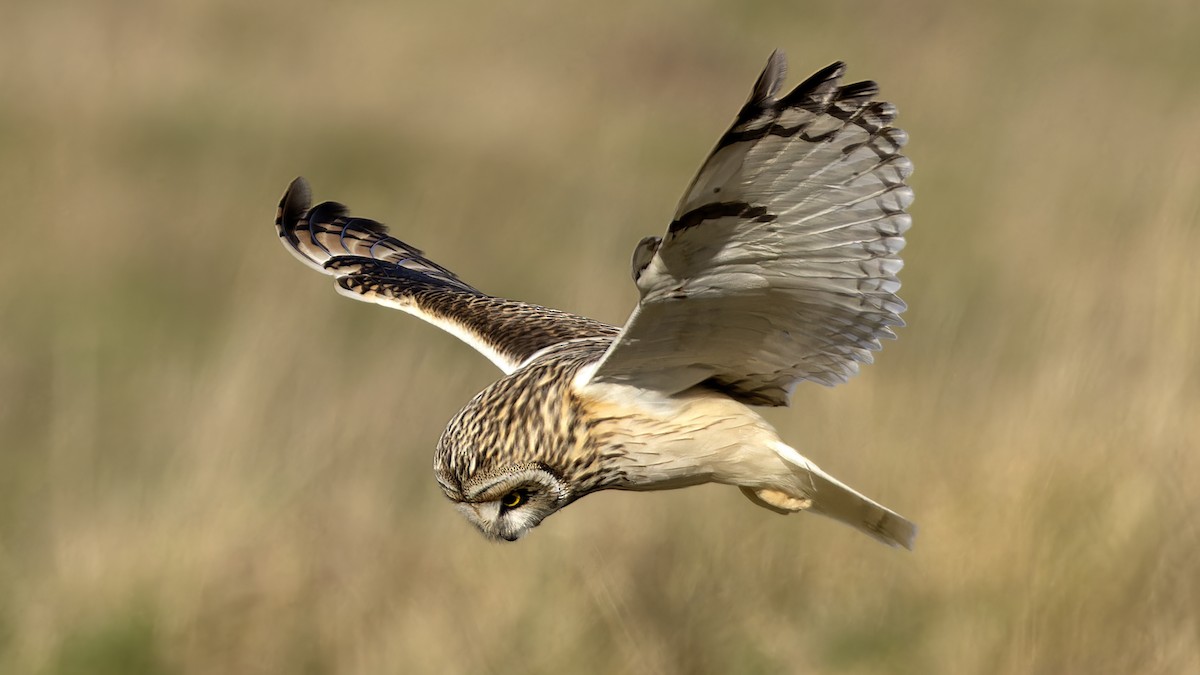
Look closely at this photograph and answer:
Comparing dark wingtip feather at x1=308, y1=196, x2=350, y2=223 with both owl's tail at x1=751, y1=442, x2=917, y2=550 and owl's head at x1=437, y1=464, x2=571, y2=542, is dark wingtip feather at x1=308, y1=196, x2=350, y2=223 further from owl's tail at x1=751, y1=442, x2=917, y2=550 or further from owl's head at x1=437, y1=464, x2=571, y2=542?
owl's tail at x1=751, y1=442, x2=917, y2=550

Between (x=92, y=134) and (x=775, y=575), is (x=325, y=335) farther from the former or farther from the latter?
(x=775, y=575)

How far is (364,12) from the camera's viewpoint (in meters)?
13.9

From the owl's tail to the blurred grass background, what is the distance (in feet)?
2.38

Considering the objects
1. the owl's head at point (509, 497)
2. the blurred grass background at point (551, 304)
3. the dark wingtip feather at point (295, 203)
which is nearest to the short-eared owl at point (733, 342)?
the owl's head at point (509, 497)

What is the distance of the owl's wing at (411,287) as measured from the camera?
15.4ft

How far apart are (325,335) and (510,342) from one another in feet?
17.7

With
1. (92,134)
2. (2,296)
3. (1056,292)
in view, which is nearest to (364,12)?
(92,134)

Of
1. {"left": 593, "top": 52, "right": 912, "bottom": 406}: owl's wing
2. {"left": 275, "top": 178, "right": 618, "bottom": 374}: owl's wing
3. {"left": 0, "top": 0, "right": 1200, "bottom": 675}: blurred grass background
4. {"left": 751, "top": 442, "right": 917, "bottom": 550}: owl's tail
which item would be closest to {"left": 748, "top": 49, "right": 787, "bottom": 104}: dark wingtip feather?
{"left": 593, "top": 52, "right": 912, "bottom": 406}: owl's wing

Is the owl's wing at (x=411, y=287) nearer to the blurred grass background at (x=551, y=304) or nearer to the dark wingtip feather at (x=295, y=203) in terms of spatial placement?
the dark wingtip feather at (x=295, y=203)

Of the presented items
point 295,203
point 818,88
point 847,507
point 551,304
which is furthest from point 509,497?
point 551,304

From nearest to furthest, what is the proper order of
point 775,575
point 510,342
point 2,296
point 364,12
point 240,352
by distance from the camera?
point 510,342 < point 775,575 < point 240,352 < point 2,296 < point 364,12

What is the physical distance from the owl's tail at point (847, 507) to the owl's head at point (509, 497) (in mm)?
494

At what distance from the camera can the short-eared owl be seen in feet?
10.7

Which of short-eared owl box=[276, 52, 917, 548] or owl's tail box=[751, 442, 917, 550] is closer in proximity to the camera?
short-eared owl box=[276, 52, 917, 548]
